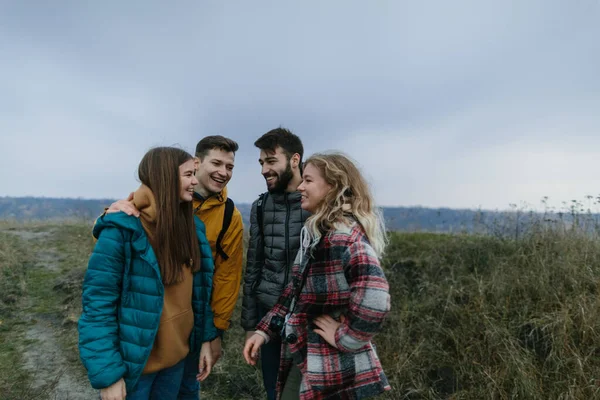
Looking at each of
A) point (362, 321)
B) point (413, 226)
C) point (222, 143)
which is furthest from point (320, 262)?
point (413, 226)

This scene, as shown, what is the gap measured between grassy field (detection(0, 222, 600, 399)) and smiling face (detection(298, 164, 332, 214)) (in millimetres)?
2103

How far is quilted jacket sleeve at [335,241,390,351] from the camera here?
142cm

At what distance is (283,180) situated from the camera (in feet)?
7.92

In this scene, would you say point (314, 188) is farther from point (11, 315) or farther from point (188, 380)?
point (11, 315)

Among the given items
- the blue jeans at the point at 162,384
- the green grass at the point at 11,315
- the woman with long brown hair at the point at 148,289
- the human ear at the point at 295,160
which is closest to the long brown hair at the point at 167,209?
the woman with long brown hair at the point at 148,289

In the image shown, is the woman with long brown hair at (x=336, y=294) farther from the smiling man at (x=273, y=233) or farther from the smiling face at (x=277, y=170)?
the smiling face at (x=277, y=170)

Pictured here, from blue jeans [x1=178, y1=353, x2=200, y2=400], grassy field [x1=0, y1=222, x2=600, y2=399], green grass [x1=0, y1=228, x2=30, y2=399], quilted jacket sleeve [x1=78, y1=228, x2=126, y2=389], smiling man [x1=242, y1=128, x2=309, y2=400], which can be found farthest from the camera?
green grass [x1=0, y1=228, x2=30, y2=399]

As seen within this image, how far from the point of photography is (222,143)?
2434 mm

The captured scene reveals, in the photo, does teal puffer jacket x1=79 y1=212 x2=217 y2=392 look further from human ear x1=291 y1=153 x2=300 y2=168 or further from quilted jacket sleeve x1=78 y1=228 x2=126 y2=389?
human ear x1=291 y1=153 x2=300 y2=168

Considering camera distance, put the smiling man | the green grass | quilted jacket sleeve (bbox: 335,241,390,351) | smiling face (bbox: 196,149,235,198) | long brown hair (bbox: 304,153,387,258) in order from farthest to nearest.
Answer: the green grass, smiling face (bbox: 196,149,235,198), the smiling man, long brown hair (bbox: 304,153,387,258), quilted jacket sleeve (bbox: 335,241,390,351)

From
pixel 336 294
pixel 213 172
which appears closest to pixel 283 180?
pixel 213 172

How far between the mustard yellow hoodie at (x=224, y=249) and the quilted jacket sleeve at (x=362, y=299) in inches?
42.1

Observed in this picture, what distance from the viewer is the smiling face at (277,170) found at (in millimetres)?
2416

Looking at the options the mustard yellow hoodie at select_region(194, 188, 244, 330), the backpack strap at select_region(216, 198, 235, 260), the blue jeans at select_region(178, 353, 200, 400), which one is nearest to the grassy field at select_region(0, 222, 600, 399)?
the blue jeans at select_region(178, 353, 200, 400)
